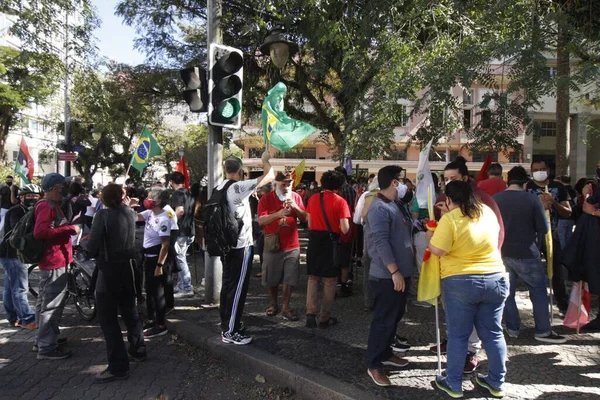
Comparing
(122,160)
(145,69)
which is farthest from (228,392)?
(122,160)

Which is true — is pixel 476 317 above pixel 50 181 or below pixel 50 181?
below

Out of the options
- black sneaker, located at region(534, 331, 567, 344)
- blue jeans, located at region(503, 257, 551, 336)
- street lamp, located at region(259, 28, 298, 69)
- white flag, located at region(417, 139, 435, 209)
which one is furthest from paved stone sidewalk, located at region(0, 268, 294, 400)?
street lamp, located at region(259, 28, 298, 69)

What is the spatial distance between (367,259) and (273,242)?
1.33 metres

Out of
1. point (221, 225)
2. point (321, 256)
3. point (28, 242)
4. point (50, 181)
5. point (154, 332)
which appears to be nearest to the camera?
point (221, 225)

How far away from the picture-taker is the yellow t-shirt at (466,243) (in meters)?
3.27

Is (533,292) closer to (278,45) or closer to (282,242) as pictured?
(282,242)

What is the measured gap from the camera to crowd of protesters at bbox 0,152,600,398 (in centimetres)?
334

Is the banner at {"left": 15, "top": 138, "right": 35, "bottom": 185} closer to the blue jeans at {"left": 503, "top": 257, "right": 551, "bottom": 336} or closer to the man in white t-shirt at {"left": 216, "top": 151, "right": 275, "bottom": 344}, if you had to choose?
the man in white t-shirt at {"left": 216, "top": 151, "right": 275, "bottom": 344}

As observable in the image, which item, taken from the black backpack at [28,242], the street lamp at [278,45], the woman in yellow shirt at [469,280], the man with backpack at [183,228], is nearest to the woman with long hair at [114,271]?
the black backpack at [28,242]

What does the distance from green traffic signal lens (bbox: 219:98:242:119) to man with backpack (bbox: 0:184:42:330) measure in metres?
2.79

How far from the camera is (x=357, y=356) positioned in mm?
4238

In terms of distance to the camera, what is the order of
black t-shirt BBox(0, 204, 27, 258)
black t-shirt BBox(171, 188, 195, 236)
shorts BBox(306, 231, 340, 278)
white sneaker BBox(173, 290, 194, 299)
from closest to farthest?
shorts BBox(306, 231, 340, 278) → black t-shirt BBox(0, 204, 27, 258) → white sneaker BBox(173, 290, 194, 299) → black t-shirt BBox(171, 188, 195, 236)

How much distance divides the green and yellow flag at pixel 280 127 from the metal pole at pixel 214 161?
1278 mm

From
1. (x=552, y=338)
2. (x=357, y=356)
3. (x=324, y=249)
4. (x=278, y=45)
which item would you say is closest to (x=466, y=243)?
(x=357, y=356)
